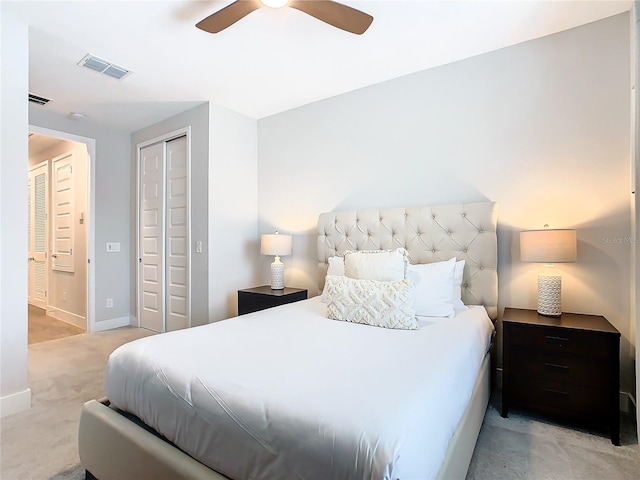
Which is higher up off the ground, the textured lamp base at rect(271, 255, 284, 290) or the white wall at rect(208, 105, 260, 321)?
the white wall at rect(208, 105, 260, 321)

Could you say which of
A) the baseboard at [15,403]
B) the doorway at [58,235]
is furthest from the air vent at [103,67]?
the baseboard at [15,403]

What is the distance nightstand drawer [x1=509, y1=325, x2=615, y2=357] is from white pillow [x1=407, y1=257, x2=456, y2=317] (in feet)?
1.35

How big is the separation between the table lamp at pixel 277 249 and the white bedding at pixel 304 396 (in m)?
1.65

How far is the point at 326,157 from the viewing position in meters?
3.42

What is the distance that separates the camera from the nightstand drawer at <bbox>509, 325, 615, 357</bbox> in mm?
1812

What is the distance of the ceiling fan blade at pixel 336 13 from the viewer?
5.60 feet

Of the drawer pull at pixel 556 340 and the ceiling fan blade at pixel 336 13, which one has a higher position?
the ceiling fan blade at pixel 336 13

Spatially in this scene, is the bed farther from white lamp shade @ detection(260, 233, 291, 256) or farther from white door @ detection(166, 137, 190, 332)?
white door @ detection(166, 137, 190, 332)

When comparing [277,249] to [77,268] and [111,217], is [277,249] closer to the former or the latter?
[111,217]

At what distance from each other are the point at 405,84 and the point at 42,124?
4.07 m

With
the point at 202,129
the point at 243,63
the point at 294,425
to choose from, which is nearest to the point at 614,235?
the point at 294,425

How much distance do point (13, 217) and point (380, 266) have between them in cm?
250

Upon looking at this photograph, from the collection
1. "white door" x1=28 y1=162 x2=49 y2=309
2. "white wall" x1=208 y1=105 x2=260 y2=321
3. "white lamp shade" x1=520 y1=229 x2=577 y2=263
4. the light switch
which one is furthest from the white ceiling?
"white door" x1=28 y1=162 x2=49 y2=309

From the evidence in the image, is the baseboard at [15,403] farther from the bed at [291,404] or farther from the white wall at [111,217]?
the white wall at [111,217]
